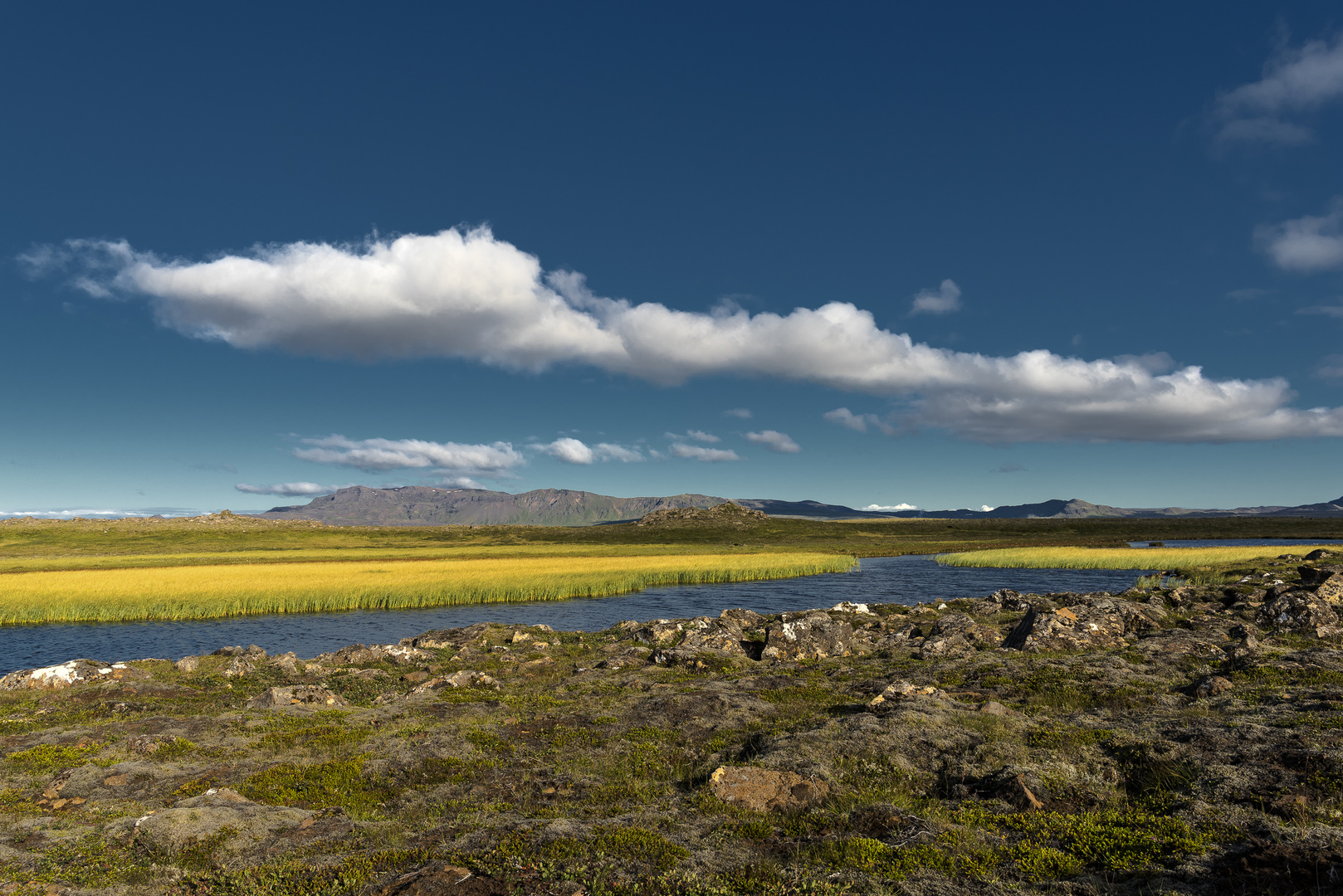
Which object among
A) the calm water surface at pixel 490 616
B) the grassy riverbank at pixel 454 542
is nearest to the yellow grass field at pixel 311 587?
the calm water surface at pixel 490 616

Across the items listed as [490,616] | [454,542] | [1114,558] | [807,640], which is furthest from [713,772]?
[454,542]

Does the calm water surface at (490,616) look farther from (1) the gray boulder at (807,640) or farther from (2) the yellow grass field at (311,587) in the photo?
(1) the gray boulder at (807,640)

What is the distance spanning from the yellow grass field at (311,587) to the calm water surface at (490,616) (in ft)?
7.34

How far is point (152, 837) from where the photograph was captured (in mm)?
10727

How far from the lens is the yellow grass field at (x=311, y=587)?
166 ft

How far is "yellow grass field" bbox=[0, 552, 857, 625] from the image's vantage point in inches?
1994

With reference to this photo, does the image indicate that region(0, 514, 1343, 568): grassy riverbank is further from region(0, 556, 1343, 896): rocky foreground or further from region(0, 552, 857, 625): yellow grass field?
region(0, 556, 1343, 896): rocky foreground

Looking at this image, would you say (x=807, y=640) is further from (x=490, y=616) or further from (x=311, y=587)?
(x=311, y=587)

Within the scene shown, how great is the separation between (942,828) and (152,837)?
42.9ft

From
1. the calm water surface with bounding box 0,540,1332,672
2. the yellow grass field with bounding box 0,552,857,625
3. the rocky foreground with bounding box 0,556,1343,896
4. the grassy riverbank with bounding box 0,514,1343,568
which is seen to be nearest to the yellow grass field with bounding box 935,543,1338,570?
the calm water surface with bounding box 0,540,1332,672

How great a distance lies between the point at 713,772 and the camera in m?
12.8

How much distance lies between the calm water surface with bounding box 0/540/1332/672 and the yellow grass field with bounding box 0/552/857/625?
2.24 meters

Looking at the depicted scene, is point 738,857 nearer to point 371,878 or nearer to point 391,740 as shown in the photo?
point 371,878

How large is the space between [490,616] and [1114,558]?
3152 inches
